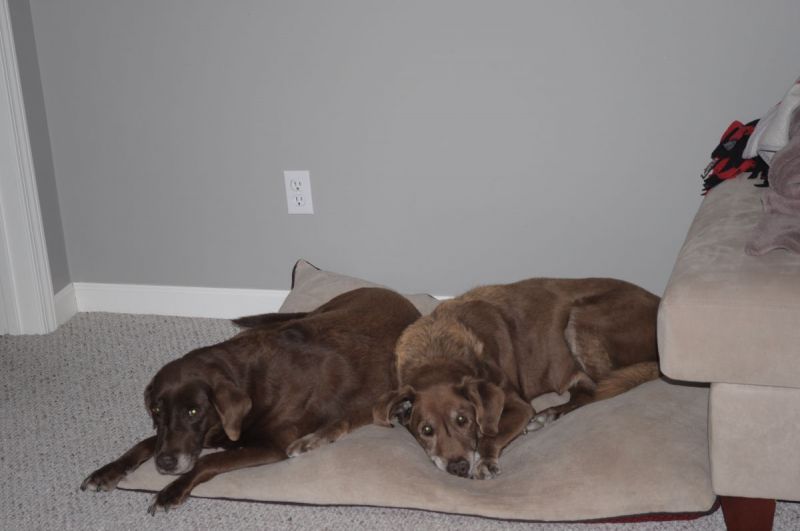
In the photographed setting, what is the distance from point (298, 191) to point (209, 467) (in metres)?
1.41

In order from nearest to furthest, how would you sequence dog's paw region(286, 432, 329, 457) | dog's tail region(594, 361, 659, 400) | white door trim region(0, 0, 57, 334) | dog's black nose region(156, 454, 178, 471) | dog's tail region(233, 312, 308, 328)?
dog's black nose region(156, 454, 178, 471) → dog's paw region(286, 432, 329, 457) → dog's tail region(594, 361, 659, 400) → dog's tail region(233, 312, 308, 328) → white door trim region(0, 0, 57, 334)

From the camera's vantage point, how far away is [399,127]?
3.27 m

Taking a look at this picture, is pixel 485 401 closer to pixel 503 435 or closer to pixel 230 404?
pixel 503 435

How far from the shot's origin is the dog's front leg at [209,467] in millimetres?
2311

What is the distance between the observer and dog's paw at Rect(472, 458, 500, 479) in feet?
7.73

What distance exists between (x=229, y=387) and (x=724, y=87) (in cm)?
197

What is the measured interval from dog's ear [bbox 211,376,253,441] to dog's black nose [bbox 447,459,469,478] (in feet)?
1.94

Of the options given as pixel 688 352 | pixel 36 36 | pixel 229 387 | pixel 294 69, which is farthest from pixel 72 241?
pixel 688 352

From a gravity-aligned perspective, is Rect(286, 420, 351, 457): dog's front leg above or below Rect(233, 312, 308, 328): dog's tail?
below

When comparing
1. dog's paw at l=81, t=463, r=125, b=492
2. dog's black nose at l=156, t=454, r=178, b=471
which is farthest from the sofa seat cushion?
dog's paw at l=81, t=463, r=125, b=492

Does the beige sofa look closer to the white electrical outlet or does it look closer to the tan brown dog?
the tan brown dog

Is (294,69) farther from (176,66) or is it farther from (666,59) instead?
(666,59)

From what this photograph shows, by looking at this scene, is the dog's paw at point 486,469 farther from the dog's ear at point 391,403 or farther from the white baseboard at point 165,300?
the white baseboard at point 165,300

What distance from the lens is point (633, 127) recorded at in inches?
121
